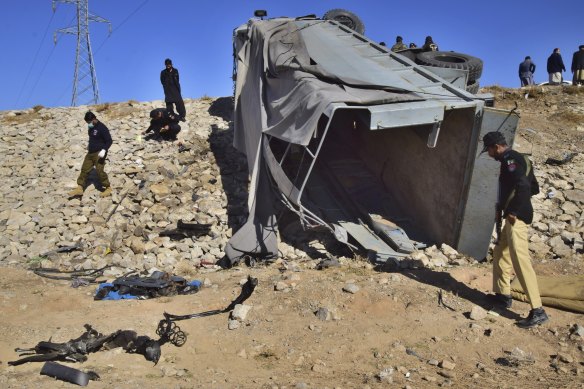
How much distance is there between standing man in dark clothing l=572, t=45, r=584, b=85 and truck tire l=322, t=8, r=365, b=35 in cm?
688

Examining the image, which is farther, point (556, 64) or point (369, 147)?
point (556, 64)

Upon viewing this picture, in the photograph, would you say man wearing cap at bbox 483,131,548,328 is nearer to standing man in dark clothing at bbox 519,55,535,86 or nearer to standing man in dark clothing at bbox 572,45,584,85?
standing man in dark clothing at bbox 572,45,584,85

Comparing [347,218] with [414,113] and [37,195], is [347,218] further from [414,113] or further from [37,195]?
[37,195]

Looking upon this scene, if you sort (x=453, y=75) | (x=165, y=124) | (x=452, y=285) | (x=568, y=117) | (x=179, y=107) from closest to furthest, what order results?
(x=452, y=285), (x=453, y=75), (x=568, y=117), (x=165, y=124), (x=179, y=107)

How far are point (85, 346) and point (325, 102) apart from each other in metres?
3.52

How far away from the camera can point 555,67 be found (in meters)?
15.1

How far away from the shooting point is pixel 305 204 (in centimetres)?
759

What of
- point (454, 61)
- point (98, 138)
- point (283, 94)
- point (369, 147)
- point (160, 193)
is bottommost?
point (160, 193)

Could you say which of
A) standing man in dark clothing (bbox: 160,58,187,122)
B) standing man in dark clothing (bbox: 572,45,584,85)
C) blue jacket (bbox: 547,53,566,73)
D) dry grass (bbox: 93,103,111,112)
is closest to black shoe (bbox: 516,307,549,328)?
standing man in dark clothing (bbox: 160,58,187,122)

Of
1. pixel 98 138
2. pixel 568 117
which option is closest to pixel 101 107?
pixel 98 138

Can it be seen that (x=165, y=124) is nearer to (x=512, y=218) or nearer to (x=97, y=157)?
(x=97, y=157)

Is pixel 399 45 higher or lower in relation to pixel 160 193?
higher

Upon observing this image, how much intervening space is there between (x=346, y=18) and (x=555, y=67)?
25.3 feet

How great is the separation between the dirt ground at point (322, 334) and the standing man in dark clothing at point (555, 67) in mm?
10787
